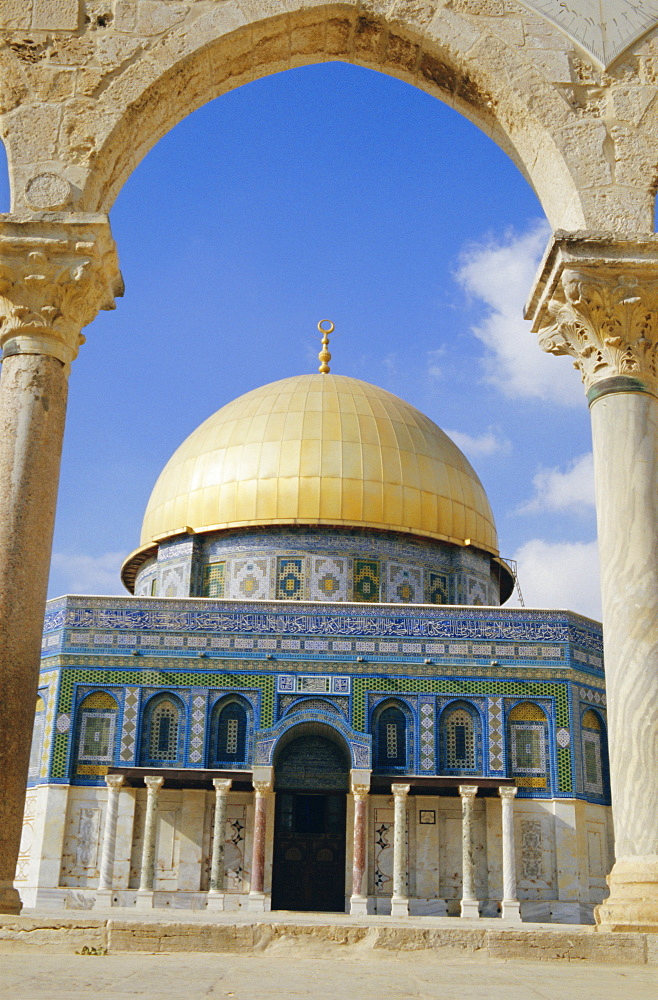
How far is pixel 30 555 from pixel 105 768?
12.9 m

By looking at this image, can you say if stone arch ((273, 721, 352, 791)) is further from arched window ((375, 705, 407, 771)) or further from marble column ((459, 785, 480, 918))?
marble column ((459, 785, 480, 918))

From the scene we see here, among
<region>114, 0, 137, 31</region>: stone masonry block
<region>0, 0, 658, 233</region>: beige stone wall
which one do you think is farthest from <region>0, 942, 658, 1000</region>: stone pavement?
<region>114, 0, 137, 31</region>: stone masonry block

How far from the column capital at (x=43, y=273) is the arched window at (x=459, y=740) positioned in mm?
13342

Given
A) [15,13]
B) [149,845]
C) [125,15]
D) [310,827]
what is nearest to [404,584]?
[310,827]

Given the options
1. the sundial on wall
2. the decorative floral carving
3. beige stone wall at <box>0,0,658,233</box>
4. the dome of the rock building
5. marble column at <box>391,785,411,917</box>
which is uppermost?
the dome of the rock building

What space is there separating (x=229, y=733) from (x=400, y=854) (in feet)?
11.1

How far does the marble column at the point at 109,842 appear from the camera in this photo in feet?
56.1

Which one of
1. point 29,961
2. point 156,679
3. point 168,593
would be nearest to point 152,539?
point 168,593

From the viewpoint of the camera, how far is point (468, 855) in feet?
57.4

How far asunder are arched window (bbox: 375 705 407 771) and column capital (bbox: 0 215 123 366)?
13047 millimetres

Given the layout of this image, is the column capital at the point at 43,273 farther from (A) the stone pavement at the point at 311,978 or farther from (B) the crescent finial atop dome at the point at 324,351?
(B) the crescent finial atop dome at the point at 324,351

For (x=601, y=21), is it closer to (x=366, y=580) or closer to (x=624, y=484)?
(x=624, y=484)

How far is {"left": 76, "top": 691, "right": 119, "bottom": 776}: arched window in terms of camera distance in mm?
18234

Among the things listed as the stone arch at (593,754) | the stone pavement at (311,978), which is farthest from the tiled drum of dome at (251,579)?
the stone pavement at (311,978)
